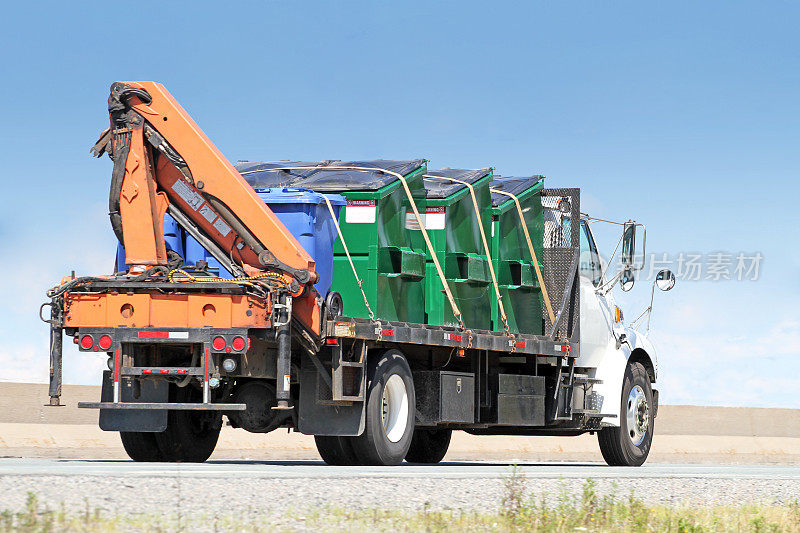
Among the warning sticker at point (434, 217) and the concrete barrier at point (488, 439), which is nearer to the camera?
the warning sticker at point (434, 217)

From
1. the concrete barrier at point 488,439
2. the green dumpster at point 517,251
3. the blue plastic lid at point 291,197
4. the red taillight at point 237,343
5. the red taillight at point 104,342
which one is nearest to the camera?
the red taillight at point 237,343

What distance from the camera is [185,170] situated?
13.3m

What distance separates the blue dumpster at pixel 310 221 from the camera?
13.8 meters

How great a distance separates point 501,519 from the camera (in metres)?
8.24

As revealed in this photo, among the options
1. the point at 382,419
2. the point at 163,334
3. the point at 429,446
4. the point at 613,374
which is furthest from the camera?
the point at 429,446

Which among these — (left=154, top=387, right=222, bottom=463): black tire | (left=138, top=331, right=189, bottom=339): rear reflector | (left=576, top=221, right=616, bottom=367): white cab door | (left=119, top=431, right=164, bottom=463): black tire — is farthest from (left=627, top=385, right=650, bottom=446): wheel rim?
(left=138, top=331, right=189, bottom=339): rear reflector

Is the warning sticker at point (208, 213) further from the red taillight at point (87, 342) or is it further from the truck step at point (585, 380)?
the truck step at point (585, 380)

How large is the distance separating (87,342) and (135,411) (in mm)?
1215

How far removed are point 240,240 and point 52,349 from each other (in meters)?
2.06

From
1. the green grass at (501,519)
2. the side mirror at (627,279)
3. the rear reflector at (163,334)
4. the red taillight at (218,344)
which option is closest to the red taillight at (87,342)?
the rear reflector at (163,334)

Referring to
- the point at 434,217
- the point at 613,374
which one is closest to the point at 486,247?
the point at 434,217

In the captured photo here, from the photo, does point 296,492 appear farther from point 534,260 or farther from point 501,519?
point 534,260

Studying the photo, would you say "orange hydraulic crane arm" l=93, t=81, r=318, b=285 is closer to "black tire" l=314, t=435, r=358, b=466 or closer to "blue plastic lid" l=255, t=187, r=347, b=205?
"blue plastic lid" l=255, t=187, r=347, b=205

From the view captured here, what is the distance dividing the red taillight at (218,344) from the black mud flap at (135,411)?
956 mm
